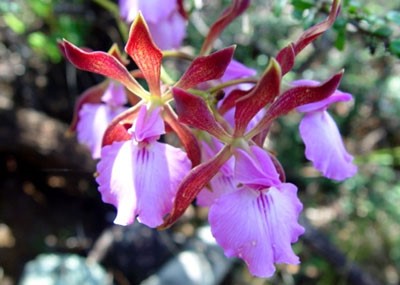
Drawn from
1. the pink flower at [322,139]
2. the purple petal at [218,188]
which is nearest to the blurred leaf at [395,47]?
the pink flower at [322,139]

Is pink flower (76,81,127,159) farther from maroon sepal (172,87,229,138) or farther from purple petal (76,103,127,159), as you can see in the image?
maroon sepal (172,87,229,138)

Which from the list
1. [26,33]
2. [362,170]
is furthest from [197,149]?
[362,170]

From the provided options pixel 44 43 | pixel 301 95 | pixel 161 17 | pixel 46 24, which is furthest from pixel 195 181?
pixel 46 24

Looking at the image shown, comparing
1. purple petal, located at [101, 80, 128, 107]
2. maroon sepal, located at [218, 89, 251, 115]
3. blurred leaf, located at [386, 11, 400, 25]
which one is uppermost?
purple petal, located at [101, 80, 128, 107]

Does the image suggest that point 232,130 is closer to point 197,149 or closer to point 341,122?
point 197,149

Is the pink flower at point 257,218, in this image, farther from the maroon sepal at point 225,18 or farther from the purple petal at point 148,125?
the maroon sepal at point 225,18

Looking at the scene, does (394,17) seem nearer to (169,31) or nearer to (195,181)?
(169,31)

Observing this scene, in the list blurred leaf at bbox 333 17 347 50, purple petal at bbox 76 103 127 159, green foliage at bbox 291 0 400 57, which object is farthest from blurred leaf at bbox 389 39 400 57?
purple petal at bbox 76 103 127 159
